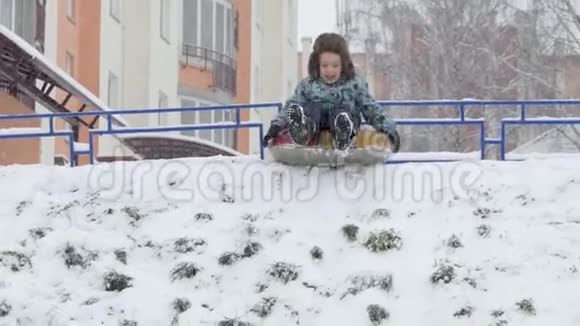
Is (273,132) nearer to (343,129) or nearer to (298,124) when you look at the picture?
(298,124)

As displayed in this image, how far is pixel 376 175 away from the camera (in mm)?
12094

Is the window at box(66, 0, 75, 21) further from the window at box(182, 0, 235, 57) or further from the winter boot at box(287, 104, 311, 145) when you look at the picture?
the winter boot at box(287, 104, 311, 145)

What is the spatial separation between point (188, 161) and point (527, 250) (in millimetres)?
3781

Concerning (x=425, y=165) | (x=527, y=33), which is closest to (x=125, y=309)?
(x=425, y=165)

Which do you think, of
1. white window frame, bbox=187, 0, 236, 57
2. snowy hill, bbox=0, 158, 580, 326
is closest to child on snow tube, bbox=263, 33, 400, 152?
snowy hill, bbox=0, 158, 580, 326

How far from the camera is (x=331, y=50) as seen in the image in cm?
1223

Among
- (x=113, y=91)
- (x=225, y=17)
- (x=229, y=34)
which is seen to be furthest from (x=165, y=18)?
(x=229, y=34)

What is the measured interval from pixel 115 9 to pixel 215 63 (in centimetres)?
450

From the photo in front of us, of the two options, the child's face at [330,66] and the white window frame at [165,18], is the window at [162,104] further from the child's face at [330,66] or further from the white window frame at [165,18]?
the child's face at [330,66]

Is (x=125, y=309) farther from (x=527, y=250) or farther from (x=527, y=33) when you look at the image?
(x=527, y=33)

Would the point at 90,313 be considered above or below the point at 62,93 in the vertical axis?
below

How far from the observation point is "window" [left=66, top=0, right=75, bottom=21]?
975 inches

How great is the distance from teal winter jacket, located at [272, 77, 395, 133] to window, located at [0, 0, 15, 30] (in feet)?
31.6

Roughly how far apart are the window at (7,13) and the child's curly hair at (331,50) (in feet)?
31.3
